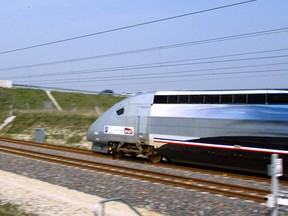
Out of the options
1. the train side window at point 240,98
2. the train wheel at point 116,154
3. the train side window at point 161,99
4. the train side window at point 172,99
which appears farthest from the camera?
the train wheel at point 116,154

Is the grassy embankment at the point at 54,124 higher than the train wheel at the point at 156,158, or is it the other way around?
the grassy embankment at the point at 54,124

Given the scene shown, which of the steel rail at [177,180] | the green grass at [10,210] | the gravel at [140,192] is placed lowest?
the green grass at [10,210]

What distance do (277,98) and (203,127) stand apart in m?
3.30

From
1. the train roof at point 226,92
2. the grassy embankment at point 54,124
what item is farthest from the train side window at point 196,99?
the grassy embankment at point 54,124

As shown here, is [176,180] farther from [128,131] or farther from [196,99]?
[128,131]

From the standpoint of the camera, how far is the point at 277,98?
15.9m

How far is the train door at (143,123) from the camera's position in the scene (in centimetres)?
1995

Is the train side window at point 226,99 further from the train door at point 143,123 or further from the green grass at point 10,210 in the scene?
the green grass at point 10,210

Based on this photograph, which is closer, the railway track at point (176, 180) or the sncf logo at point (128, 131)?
the railway track at point (176, 180)

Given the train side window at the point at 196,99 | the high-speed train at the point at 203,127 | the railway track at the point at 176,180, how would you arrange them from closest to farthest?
1. the railway track at the point at 176,180
2. the high-speed train at the point at 203,127
3. the train side window at the point at 196,99

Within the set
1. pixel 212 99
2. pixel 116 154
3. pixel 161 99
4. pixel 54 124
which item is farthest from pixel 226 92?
pixel 54 124

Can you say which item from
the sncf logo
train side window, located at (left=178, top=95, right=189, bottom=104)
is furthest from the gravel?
train side window, located at (left=178, top=95, right=189, bottom=104)

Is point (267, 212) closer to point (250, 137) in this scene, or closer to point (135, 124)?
point (250, 137)

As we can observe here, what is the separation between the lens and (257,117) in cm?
1622
